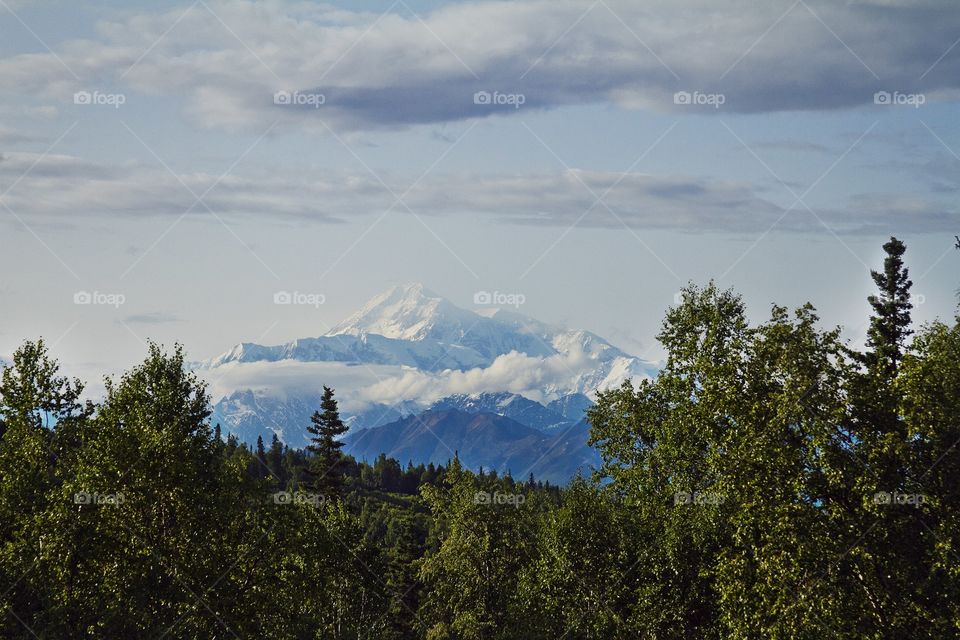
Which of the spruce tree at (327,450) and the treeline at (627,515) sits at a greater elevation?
the spruce tree at (327,450)

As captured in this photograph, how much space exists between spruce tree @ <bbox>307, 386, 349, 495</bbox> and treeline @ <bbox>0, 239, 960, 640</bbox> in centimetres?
4747

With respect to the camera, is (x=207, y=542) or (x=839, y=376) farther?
(x=207, y=542)

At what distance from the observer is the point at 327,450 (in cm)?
11319

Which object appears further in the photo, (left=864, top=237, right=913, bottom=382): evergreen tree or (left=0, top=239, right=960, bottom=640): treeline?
(left=864, top=237, right=913, bottom=382): evergreen tree

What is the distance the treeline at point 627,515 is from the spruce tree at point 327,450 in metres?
47.5

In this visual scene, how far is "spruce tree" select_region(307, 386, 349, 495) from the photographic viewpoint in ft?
349

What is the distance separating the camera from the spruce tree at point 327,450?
106m

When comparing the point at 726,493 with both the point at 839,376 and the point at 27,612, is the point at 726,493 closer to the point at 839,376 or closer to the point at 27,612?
the point at 839,376

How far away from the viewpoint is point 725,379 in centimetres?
3394

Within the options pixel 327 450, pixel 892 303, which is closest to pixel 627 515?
pixel 892 303

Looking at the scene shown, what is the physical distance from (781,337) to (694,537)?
1081 centimetres

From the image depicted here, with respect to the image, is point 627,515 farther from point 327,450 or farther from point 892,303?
point 327,450

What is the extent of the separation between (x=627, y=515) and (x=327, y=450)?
230ft

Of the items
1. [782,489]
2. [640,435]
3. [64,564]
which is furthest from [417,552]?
[782,489]
